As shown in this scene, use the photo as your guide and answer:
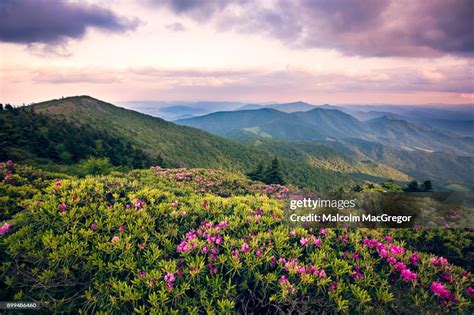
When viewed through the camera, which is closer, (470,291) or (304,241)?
(470,291)

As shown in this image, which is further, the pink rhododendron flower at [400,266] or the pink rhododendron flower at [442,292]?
the pink rhododendron flower at [400,266]

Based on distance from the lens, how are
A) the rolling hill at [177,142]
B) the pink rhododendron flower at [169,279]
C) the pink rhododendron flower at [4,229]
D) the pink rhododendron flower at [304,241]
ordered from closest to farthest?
the pink rhododendron flower at [169,279], the pink rhododendron flower at [4,229], the pink rhododendron flower at [304,241], the rolling hill at [177,142]

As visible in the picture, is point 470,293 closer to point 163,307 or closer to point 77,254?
point 163,307

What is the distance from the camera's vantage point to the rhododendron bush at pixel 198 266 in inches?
115

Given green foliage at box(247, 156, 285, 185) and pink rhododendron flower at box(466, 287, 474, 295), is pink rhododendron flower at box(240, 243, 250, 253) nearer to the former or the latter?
pink rhododendron flower at box(466, 287, 474, 295)

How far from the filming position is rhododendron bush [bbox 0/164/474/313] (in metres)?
2.92

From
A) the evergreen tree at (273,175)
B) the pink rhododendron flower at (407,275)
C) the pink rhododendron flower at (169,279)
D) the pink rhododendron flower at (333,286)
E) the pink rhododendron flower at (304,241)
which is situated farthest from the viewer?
the evergreen tree at (273,175)

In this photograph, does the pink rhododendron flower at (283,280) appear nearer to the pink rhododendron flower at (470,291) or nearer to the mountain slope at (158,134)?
the pink rhododendron flower at (470,291)

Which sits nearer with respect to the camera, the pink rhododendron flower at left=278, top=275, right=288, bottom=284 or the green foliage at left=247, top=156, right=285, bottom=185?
the pink rhododendron flower at left=278, top=275, right=288, bottom=284

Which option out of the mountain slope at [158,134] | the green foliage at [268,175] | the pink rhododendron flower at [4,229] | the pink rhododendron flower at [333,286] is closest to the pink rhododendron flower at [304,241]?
the pink rhododendron flower at [333,286]

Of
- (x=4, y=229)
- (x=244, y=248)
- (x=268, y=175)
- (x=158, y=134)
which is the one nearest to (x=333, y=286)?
(x=244, y=248)

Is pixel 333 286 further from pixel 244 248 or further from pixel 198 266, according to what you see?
pixel 198 266

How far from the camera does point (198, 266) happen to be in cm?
321

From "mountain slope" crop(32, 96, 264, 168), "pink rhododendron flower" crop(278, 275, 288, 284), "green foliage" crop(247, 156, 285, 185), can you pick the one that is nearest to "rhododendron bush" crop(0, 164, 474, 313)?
"pink rhododendron flower" crop(278, 275, 288, 284)
